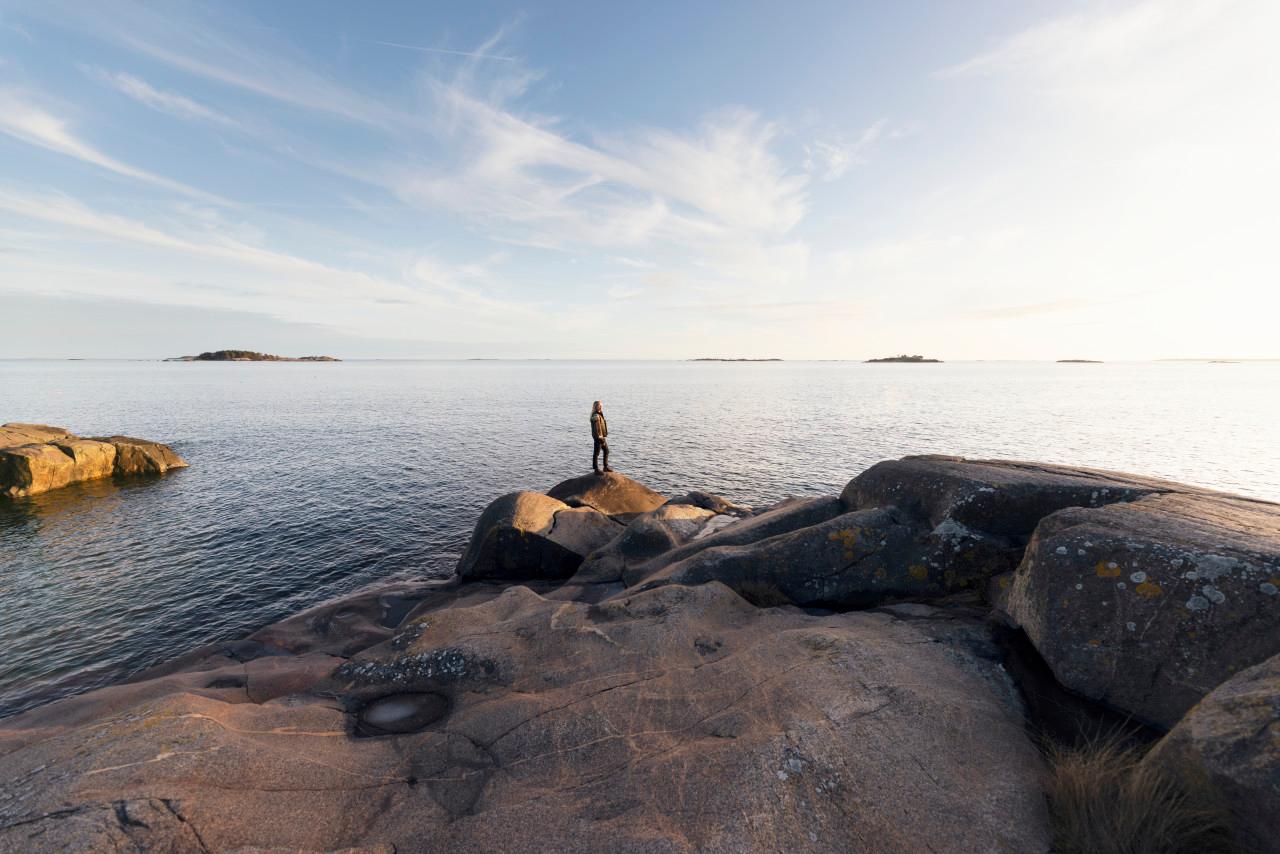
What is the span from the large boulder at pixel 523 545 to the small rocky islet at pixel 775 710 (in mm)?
6619

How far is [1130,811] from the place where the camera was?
154 inches

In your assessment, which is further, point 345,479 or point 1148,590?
point 345,479

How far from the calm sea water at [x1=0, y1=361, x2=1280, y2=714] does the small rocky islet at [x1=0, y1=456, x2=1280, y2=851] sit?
804 centimetres

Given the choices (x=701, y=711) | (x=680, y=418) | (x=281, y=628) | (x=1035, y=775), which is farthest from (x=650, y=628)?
(x=680, y=418)

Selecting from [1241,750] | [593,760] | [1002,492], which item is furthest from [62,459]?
[1241,750]

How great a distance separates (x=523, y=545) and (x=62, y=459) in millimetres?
33178

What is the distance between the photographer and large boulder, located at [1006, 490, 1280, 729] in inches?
205

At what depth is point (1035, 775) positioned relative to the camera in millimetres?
4871

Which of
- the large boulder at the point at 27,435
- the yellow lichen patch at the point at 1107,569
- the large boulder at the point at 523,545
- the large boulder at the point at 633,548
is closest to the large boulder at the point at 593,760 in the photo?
the yellow lichen patch at the point at 1107,569

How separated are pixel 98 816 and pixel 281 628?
1100 cm

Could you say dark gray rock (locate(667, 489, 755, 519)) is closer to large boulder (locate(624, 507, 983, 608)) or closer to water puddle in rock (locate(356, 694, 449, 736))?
large boulder (locate(624, 507, 983, 608))

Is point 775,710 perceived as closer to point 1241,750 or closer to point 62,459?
point 1241,750

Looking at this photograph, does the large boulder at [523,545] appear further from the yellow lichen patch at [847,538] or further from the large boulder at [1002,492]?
the large boulder at [1002,492]

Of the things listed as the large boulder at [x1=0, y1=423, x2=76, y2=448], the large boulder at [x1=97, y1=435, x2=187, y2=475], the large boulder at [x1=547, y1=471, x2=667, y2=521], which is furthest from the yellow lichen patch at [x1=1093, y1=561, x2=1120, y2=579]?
the large boulder at [x1=0, y1=423, x2=76, y2=448]
